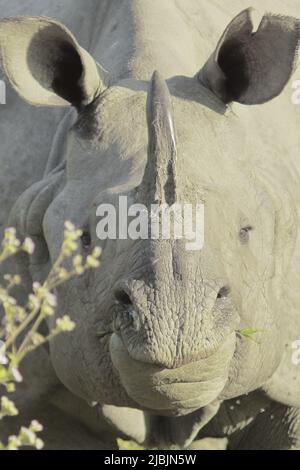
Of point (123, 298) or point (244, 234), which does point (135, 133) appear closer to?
point (244, 234)

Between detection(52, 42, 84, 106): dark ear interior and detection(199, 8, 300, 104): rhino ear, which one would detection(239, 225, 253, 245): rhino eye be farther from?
detection(52, 42, 84, 106): dark ear interior

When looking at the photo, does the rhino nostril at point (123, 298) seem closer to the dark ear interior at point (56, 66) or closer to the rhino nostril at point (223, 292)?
the rhino nostril at point (223, 292)

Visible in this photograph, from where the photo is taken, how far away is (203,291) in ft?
17.3

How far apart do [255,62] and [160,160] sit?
1.27 metres

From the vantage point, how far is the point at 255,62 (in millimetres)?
6516

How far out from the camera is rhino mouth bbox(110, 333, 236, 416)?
17.7 feet

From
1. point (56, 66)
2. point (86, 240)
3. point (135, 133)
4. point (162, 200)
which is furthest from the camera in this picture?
point (56, 66)

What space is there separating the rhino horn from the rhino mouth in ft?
1.71

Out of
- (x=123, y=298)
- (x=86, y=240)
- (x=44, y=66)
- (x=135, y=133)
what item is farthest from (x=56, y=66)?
(x=123, y=298)

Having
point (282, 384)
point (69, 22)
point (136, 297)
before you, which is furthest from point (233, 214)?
point (69, 22)

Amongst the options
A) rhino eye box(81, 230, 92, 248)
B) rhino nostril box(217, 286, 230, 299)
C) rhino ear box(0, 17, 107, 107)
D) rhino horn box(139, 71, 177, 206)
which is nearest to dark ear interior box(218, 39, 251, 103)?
rhino ear box(0, 17, 107, 107)

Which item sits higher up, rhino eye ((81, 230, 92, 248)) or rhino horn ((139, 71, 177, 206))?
rhino horn ((139, 71, 177, 206))

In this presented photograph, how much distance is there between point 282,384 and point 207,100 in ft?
4.57

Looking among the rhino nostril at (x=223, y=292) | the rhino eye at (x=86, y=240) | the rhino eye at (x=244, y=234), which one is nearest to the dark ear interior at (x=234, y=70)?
the rhino eye at (x=244, y=234)
